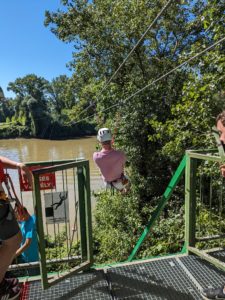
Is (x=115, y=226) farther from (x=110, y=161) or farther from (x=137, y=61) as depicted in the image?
(x=137, y=61)

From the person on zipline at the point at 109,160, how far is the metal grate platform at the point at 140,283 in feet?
3.43

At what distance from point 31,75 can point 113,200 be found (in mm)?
50681

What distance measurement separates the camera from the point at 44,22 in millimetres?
9797

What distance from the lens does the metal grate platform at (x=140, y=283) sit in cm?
211

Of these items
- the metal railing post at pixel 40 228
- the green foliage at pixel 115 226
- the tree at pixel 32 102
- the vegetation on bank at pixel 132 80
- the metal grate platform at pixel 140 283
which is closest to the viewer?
the metal railing post at pixel 40 228

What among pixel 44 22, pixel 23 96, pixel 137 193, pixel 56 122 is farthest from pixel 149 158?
pixel 23 96

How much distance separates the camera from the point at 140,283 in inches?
88.3

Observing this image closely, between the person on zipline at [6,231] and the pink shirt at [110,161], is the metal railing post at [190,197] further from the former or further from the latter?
the person on zipline at [6,231]

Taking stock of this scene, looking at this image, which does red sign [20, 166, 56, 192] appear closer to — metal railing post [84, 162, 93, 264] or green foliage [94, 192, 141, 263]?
metal railing post [84, 162, 93, 264]

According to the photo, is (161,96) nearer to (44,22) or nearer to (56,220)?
(44,22)

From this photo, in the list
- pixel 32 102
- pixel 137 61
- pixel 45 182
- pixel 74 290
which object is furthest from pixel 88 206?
pixel 32 102

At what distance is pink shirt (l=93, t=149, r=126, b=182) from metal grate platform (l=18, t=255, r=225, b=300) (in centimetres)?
106

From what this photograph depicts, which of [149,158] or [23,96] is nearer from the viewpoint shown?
[149,158]

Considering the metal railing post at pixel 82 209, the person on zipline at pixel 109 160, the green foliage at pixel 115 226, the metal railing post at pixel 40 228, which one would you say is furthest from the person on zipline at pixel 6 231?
the green foliage at pixel 115 226
